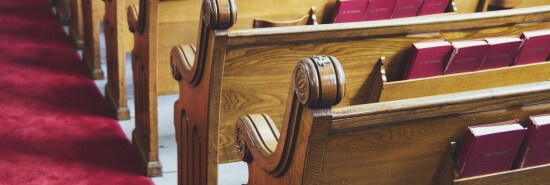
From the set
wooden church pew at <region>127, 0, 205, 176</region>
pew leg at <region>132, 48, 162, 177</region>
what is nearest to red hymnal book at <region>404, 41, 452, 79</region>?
wooden church pew at <region>127, 0, 205, 176</region>

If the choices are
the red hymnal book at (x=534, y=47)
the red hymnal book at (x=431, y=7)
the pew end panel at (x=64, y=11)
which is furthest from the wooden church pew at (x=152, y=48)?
the pew end panel at (x=64, y=11)

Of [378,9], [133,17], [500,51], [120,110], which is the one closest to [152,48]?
[133,17]

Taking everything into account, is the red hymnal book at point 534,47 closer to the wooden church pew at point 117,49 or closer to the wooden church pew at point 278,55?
the wooden church pew at point 278,55

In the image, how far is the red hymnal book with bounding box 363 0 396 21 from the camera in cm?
186

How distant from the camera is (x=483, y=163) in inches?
45.2

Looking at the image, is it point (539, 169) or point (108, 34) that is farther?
point (108, 34)

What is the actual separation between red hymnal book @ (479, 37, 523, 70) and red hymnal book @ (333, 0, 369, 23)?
400 mm

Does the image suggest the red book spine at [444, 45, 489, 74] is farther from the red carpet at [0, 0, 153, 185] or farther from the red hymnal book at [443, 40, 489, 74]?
the red carpet at [0, 0, 153, 185]

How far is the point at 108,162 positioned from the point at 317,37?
0.96m

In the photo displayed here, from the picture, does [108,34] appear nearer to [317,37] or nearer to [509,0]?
[317,37]

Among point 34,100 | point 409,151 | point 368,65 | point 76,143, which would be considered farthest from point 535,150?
point 34,100

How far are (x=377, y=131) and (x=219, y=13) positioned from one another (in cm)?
44

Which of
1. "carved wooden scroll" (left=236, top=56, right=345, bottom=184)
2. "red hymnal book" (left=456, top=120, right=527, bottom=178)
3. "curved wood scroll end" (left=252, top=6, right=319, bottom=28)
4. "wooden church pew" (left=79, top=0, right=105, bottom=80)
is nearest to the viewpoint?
"carved wooden scroll" (left=236, top=56, right=345, bottom=184)

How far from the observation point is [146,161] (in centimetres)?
209
